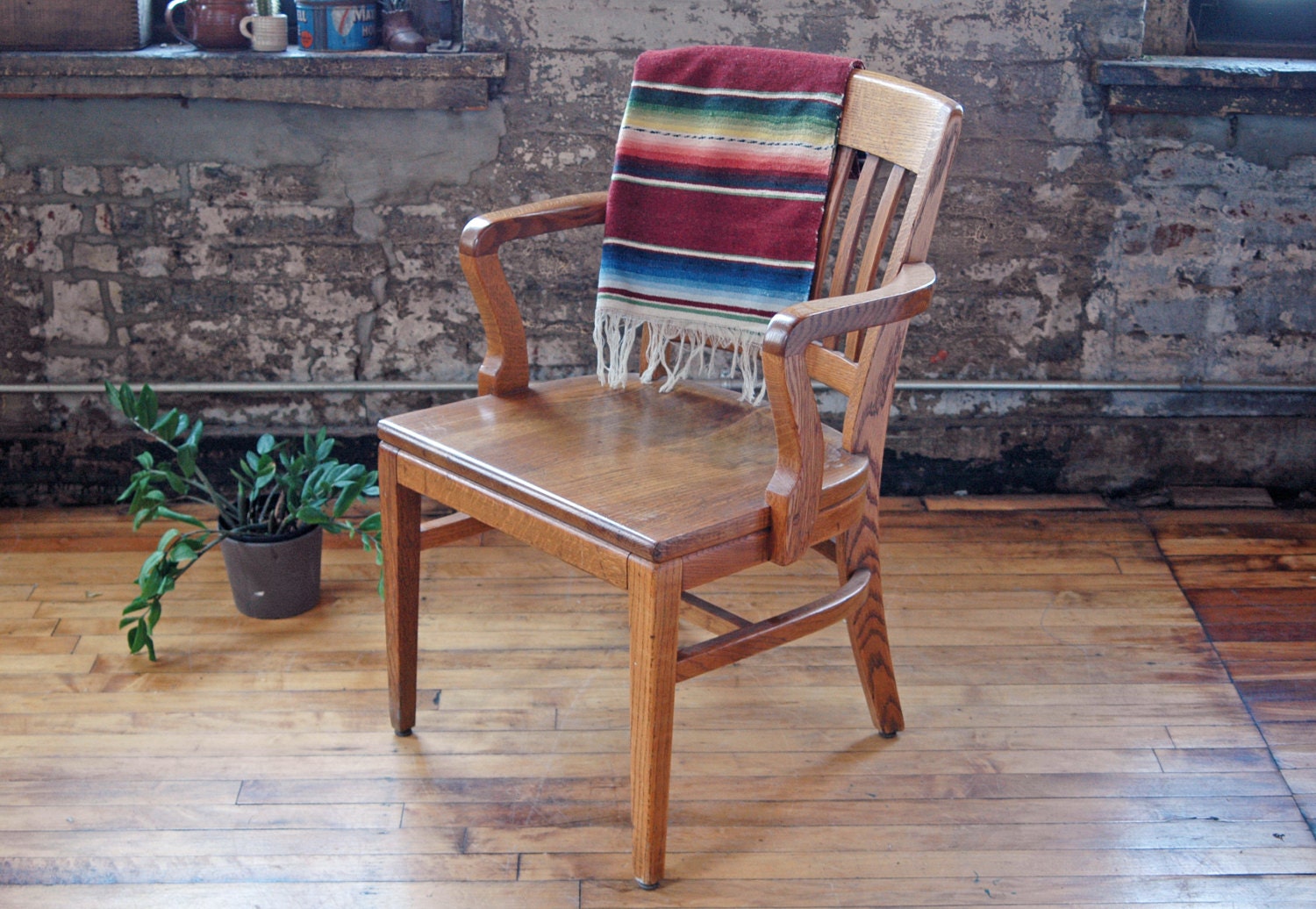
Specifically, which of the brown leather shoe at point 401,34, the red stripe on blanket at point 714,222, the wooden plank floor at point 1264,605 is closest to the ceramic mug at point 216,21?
the brown leather shoe at point 401,34

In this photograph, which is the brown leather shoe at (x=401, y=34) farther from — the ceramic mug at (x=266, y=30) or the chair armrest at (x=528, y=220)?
the chair armrest at (x=528, y=220)

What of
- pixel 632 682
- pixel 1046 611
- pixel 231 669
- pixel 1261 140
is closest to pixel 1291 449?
pixel 1261 140

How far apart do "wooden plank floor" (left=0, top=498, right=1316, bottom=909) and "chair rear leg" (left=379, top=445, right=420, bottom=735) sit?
0.27 feet

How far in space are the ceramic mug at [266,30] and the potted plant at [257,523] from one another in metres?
0.82

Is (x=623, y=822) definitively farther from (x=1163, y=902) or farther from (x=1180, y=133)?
(x=1180, y=133)

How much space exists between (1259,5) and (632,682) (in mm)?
2360

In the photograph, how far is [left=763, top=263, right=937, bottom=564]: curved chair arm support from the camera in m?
1.46

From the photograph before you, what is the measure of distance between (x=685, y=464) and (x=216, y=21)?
1.62 metres

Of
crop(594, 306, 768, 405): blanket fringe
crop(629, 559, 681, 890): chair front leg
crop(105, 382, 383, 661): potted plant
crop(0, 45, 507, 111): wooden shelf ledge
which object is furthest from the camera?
crop(0, 45, 507, 111): wooden shelf ledge

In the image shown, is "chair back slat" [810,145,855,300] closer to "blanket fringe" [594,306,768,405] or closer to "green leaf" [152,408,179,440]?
"blanket fringe" [594,306,768,405]

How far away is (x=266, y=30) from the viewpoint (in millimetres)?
2564

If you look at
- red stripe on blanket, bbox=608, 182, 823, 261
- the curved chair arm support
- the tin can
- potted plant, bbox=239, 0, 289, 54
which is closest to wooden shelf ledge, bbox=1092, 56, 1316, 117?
red stripe on blanket, bbox=608, 182, 823, 261

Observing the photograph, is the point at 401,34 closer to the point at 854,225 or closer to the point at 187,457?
the point at 187,457

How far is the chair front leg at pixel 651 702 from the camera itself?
1451mm
